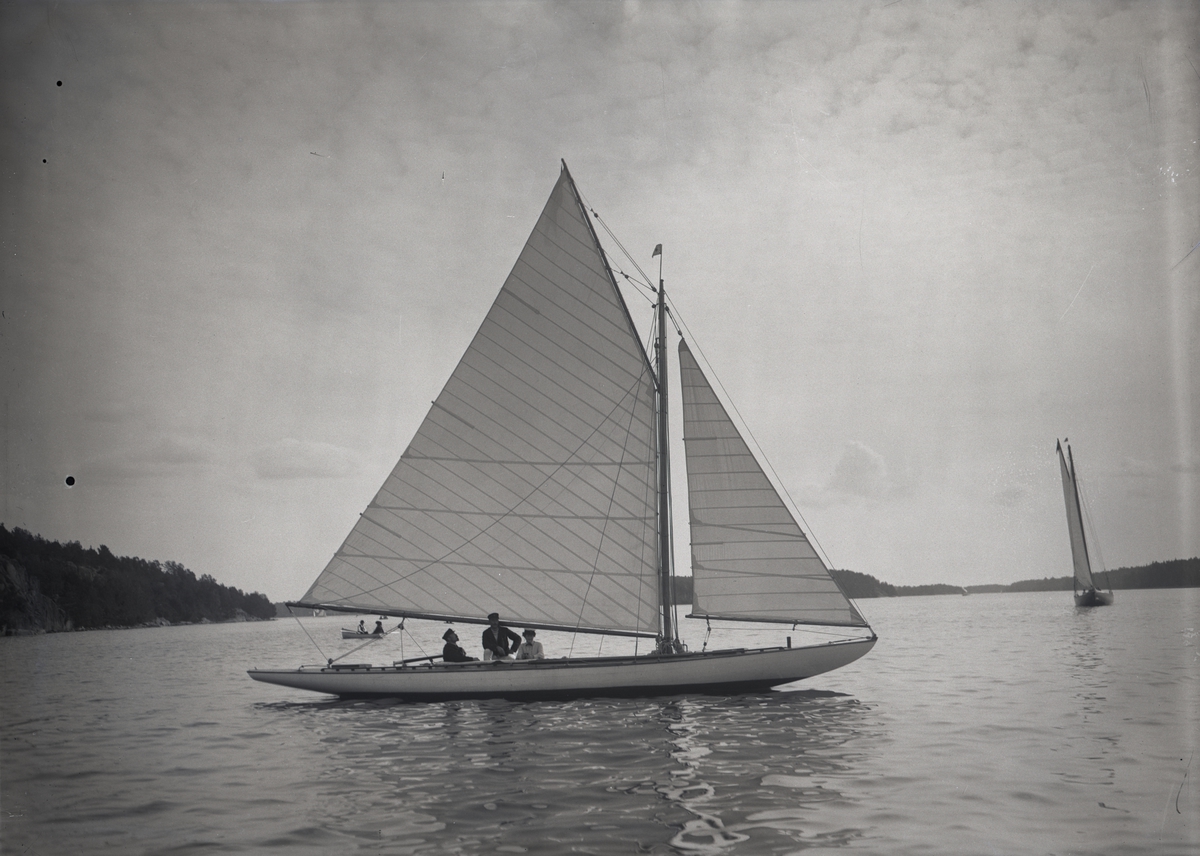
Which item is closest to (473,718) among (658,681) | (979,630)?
(658,681)

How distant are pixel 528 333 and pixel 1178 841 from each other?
51.4ft

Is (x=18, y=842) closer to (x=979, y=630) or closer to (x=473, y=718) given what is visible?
(x=473, y=718)

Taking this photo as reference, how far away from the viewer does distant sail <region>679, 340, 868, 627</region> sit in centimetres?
2098

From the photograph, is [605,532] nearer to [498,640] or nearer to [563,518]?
[563,518]

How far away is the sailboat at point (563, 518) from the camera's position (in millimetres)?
20422

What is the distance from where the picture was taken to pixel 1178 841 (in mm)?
9102

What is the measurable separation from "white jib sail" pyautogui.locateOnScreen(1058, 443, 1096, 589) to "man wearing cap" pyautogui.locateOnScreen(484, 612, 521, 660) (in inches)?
2109

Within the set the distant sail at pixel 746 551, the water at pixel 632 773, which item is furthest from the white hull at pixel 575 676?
the distant sail at pixel 746 551

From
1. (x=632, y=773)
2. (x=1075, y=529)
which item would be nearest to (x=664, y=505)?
(x=632, y=773)

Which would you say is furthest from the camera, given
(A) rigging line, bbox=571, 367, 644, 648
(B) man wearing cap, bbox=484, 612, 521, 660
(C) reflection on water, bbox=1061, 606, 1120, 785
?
(A) rigging line, bbox=571, 367, 644, 648

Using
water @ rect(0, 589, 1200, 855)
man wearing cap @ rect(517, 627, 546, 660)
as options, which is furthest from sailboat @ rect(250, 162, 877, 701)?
water @ rect(0, 589, 1200, 855)

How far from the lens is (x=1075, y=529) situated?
65.9 meters

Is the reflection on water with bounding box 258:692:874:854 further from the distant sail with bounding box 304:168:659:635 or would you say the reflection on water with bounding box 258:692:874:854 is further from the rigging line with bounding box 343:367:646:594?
the rigging line with bounding box 343:367:646:594

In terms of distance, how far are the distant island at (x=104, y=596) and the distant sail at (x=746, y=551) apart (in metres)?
37.0
